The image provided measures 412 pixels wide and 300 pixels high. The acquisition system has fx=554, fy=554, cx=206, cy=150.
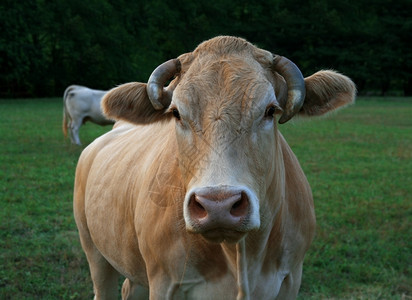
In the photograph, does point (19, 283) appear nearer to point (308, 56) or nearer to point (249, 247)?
point (249, 247)

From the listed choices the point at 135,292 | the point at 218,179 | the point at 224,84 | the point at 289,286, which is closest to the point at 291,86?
the point at 224,84

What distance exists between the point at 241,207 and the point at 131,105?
3.58 ft

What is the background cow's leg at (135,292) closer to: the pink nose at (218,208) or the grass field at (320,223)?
the grass field at (320,223)

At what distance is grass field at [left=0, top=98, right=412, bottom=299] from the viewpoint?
476cm

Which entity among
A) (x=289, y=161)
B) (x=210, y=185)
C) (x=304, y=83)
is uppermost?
(x=304, y=83)

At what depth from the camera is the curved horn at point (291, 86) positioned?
2.63m

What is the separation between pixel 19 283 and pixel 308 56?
47.0 metres

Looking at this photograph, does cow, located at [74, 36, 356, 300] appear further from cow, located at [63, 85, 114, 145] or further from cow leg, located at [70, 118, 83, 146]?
cow, located at [63, 85, 114, 145]

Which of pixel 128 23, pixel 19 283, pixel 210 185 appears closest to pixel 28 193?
pixel 19 283

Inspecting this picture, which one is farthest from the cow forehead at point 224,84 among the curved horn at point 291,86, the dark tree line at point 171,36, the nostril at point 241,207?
the dark tree line at point 171,36

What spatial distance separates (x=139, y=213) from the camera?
3072mm

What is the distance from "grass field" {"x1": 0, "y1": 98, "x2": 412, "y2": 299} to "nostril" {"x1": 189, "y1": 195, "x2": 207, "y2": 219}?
99 cm

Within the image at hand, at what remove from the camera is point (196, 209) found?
2145mm

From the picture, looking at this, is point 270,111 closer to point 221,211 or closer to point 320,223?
point 221,211
